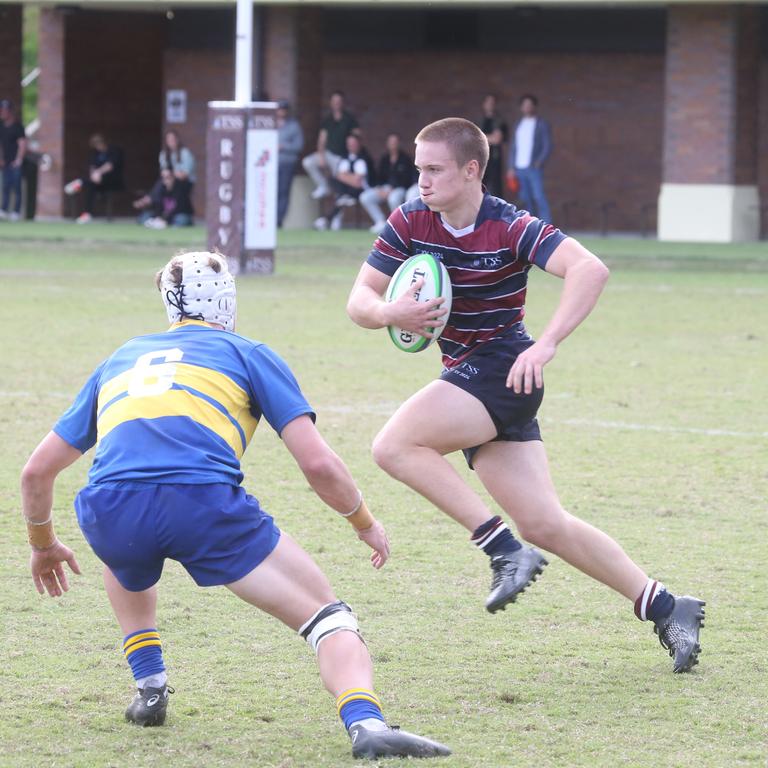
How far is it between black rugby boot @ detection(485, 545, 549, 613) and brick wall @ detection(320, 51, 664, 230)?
26.4 metres

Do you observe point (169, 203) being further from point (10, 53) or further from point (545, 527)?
point (545, 527)

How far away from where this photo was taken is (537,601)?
630 centimetres

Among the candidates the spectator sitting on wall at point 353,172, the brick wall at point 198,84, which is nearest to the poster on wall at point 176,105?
the brick wall at point 198,84

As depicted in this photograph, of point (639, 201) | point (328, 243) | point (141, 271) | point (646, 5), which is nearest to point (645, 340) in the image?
point (141, 271)

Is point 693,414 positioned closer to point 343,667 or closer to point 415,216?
point 415,216

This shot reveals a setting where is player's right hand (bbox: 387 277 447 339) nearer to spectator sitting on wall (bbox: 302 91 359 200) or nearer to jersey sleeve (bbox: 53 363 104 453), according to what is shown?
jersey sleeve (bbox: 53 363 104 453)

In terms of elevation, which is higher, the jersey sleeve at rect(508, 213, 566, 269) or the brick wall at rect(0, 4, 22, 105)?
the brick wall at rect(0, 4, 22, 105)

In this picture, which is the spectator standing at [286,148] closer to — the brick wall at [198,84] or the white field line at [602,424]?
the brick wall at [198,84]

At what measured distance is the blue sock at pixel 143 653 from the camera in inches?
186

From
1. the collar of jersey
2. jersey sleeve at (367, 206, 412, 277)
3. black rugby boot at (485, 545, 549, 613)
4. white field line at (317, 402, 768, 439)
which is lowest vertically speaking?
white field line at (317, 402, 768, 439)

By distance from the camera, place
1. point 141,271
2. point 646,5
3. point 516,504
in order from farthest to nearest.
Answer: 1. point 646,5
2. point 141,271
3. point 516,504

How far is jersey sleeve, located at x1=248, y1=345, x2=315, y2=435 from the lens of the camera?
4.46 meters

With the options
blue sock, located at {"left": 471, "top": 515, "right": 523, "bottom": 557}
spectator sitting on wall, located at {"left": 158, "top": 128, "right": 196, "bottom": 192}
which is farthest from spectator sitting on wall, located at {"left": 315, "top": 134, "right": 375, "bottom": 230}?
blue sock, located at {"left": 471, "top": 515, "right": 523, "bottom": 557}

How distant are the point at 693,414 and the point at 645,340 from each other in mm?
3906
